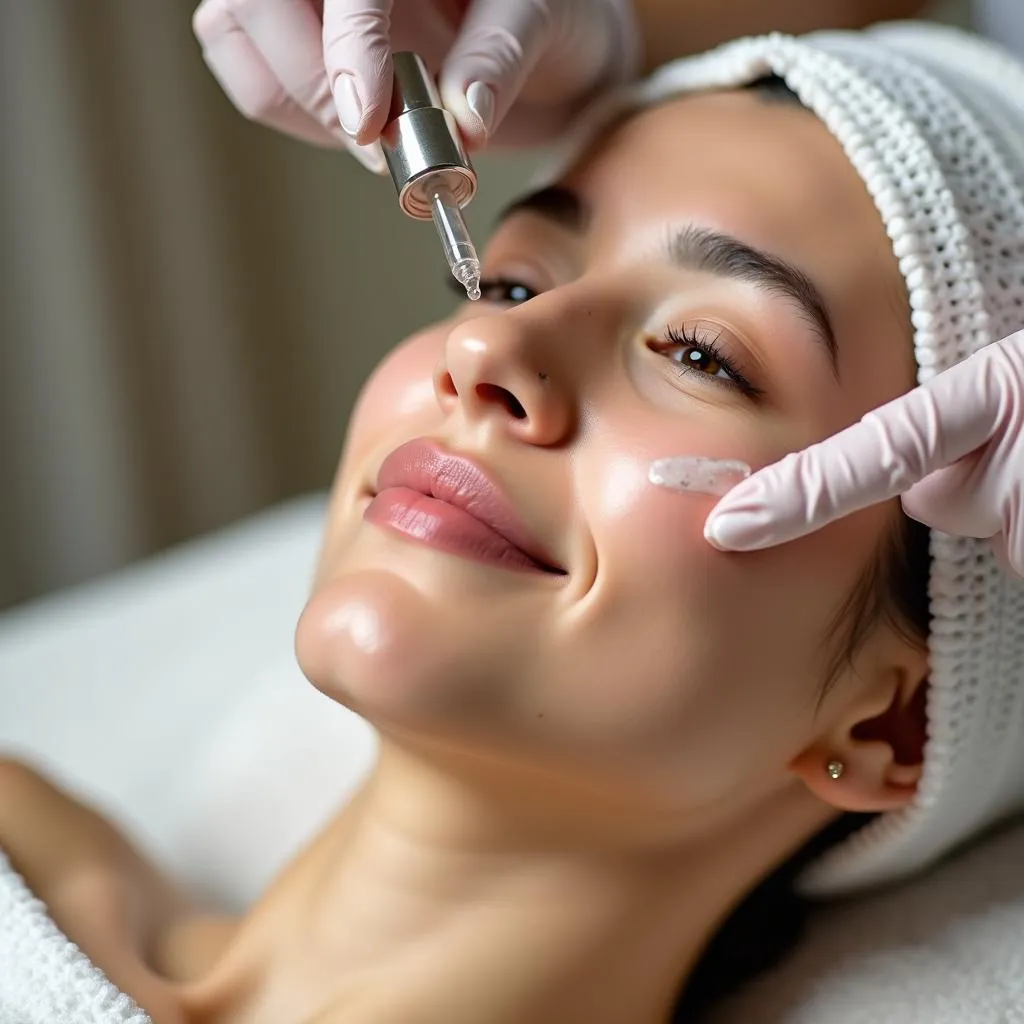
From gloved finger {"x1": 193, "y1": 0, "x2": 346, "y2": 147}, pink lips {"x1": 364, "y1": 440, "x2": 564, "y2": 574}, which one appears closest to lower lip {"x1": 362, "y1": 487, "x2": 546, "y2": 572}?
pink lips {"x1": 364, "y1": 440, "x2": 564, "y2": 574}

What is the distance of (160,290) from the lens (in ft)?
7.47

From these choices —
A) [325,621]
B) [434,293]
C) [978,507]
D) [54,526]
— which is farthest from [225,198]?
[978,507]

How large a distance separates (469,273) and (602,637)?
10.5 inches

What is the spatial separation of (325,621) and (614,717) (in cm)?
22

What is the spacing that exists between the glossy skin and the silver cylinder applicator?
66mm

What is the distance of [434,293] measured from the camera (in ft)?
7.79

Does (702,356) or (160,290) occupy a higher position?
(702,356)

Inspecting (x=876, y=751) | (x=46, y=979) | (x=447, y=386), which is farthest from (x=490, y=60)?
(x=46, y=979)

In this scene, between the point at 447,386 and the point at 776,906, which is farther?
the point at 776,906

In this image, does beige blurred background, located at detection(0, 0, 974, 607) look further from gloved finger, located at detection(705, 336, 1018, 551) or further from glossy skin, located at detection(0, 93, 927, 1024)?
gloved finger, located at detection(705, 336, 1018, 551)

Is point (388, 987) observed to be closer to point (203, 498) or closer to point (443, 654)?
point (443, 654)

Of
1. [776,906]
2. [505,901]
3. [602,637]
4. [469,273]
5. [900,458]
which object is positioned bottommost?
[776,906]

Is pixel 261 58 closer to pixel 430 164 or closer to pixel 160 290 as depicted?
Answer: pixel 430 164

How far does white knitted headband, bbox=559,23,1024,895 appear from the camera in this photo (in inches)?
36.9
